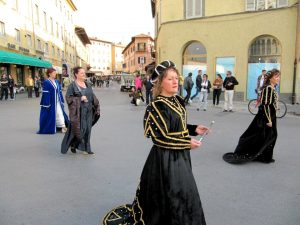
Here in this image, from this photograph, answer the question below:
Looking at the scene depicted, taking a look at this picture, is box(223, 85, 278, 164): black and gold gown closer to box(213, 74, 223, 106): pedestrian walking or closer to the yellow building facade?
box(213, 74, 223, 106): pedestrian walking

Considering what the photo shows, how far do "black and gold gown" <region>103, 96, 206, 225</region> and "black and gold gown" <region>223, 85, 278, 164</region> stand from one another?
307 cm

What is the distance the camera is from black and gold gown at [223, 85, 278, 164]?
5.46 metres

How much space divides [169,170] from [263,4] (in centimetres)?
1740

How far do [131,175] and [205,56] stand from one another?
52.4 ft

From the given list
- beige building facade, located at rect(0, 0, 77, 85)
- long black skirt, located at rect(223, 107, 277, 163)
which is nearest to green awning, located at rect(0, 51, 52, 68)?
beige building facade, located at rect(0, 0, 77, 85)

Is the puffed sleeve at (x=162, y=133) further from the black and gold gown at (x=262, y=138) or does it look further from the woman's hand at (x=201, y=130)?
the black and gold gown at (x=262, y=138)

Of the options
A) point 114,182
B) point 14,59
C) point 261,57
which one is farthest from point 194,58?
point 114,182

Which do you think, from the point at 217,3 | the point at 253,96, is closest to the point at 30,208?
the point at 253,96

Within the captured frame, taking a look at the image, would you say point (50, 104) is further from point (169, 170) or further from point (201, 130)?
point (169, 170)

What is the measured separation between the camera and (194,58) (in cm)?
2016

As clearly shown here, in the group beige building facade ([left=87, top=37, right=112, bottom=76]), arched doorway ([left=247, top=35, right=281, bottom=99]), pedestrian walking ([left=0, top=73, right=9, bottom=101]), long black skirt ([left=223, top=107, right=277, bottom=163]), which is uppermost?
beige building facade ([left=87, top=37, right=112, bottom=76])

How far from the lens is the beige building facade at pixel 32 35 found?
81.3 feet

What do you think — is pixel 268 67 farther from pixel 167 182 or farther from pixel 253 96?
pixel 167 182

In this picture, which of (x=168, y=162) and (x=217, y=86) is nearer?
(x=168, y=162)
